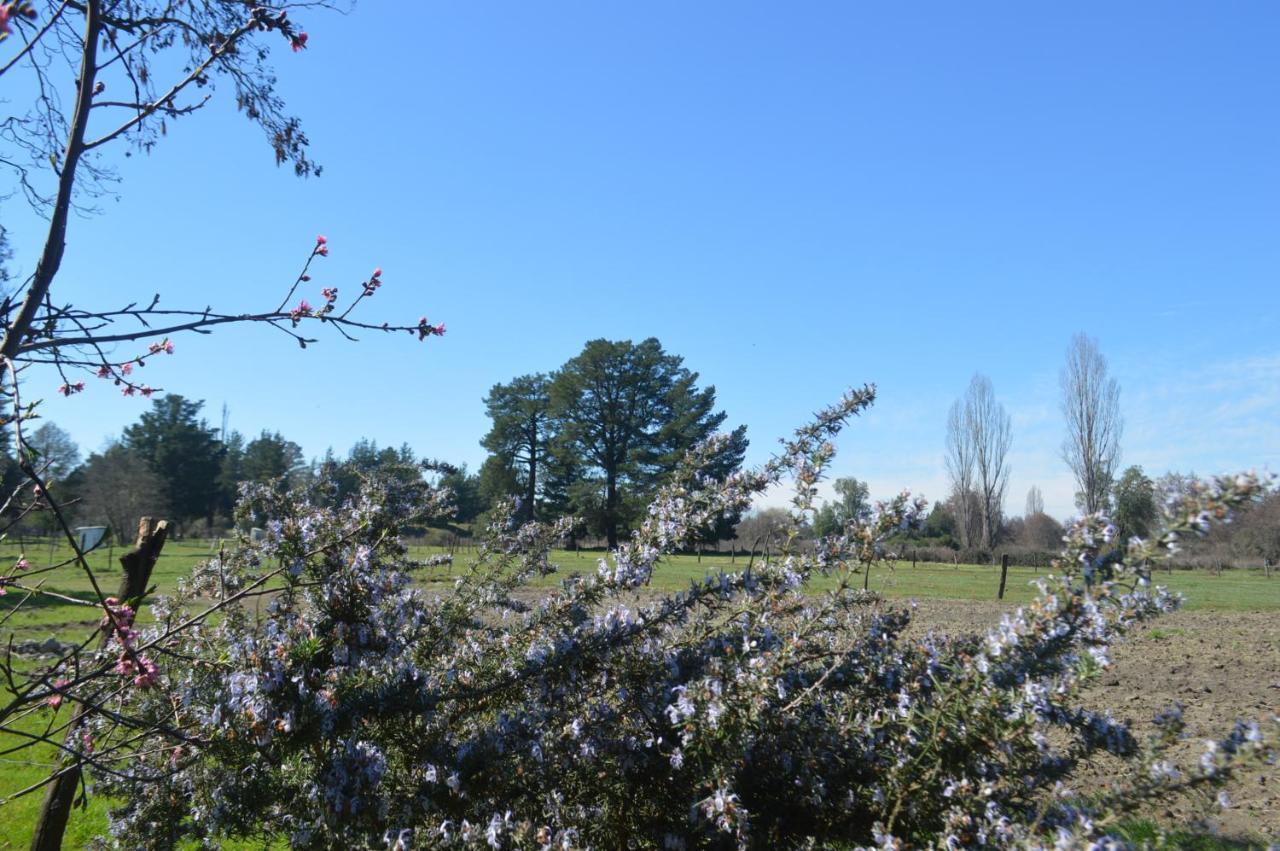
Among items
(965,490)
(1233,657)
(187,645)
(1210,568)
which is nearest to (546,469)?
(965,490)

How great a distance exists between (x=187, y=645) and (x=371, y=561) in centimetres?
178

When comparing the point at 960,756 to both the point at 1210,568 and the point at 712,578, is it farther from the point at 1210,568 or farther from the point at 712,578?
the point at 1210,568

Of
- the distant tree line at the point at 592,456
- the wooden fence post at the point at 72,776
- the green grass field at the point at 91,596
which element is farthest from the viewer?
the distant tree line at the point at 592,456

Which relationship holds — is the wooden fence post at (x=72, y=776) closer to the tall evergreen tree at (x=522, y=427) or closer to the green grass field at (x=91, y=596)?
the green grass field at (x=91, y=596)

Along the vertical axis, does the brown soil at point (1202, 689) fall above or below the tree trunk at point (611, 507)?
below

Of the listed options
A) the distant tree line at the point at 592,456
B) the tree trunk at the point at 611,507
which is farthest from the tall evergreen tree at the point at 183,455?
the tree trunk at the point at 611,507

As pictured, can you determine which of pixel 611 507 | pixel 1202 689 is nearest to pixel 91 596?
pixel 1202 689

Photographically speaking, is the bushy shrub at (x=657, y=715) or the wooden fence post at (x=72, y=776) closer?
the bushy shrub at (x=657, y=715)

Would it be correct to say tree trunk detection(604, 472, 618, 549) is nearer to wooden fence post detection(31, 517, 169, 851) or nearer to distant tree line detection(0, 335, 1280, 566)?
distant tree line detection(0, 335, 1280, 566)

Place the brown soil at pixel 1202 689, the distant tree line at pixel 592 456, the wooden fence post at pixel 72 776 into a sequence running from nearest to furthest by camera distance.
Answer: the wooden fence post at pixel 72 776 → the brown soil at pixel 1202 689 → the distant tree line at pixel 592 456

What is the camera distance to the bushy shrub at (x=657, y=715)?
233cm

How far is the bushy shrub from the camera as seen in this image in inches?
91.9

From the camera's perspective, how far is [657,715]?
2957mm

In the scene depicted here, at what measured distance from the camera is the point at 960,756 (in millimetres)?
2451
